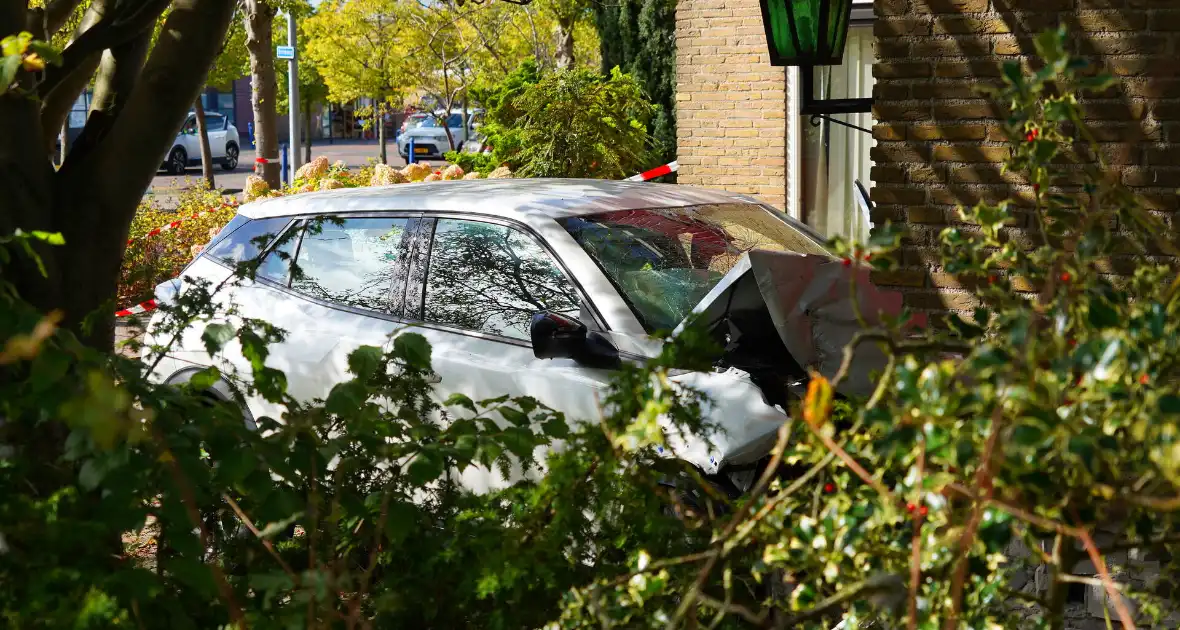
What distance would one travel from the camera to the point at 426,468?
96.3 inches

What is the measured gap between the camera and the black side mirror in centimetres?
408

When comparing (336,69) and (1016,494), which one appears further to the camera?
(336,69)

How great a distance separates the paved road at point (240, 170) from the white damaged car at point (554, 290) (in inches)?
471

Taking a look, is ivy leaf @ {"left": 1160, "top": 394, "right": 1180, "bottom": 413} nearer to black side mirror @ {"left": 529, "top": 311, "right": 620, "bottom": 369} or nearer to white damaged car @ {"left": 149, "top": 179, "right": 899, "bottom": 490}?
white damaged car @ {"left": 149, "top": 179, "right": 899, "bottom": 490}

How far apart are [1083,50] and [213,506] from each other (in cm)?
316

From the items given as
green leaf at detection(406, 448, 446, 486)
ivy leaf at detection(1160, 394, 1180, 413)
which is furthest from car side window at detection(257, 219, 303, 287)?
ivy leaf at detection(1160, 394, 1180, 413)

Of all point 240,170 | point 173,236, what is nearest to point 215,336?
point 173,236

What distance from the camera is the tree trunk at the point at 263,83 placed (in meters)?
18.1

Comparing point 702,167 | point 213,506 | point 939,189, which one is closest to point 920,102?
point 939,189

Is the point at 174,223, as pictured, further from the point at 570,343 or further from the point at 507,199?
the point at 570,343

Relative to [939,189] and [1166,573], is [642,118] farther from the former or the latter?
[1166,573]

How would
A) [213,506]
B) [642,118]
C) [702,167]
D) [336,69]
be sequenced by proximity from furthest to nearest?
[336,69], [642,118], [702,167], [213,506]

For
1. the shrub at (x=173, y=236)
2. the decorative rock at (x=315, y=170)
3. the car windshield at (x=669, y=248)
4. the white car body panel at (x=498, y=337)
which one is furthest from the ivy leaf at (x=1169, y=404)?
the decorative rock at (x=315, y=170)

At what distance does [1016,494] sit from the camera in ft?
5.79
